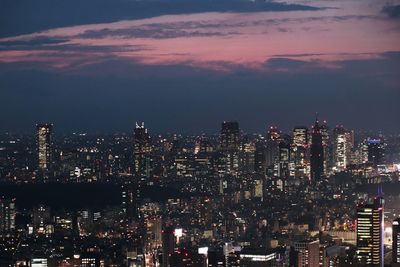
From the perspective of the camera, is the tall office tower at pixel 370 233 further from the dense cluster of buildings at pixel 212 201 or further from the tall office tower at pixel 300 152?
the tall office tower at pixel 300 152

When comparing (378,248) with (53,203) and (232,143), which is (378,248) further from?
(53,203)

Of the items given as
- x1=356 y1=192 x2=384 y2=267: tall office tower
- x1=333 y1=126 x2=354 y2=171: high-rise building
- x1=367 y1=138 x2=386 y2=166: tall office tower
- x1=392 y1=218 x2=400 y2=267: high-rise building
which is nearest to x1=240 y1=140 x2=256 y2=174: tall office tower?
x1=333 y1=126 x2=354 y2=171: high-rise building

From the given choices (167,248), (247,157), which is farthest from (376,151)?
(167,248)

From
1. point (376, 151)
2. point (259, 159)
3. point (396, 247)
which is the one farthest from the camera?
point (259, 159)

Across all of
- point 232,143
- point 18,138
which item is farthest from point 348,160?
point 18,138

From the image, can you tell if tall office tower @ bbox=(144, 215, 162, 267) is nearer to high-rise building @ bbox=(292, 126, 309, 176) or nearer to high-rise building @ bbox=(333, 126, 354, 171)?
high-rise building @ bbox=(292, 126, 309, 176)

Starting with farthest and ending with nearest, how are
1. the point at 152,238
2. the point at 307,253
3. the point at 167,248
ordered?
the point at 152,238 → the point at 167,248 → the point at 307,253

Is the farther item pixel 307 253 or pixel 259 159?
pixel 259 159

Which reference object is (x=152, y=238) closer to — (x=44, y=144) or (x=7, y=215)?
(x=44, y=144)
